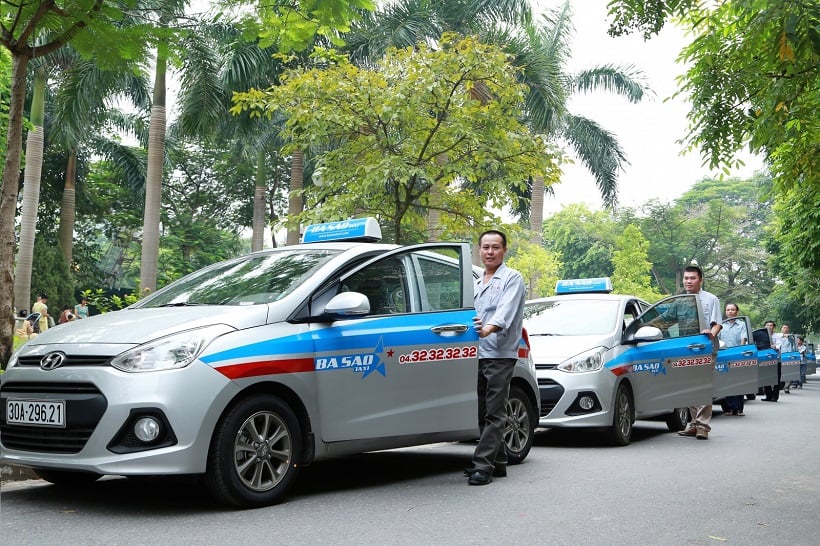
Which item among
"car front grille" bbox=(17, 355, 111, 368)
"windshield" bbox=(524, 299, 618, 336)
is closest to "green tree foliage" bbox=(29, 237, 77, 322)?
"windshield" bbox=(524, 299, 618, 336)

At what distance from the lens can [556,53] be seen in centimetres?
3338

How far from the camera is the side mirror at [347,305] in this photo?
20.8 ft

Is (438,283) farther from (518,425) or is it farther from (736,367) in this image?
(736,367)

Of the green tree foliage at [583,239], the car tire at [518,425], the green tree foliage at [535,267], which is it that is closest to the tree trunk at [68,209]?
the green tree foliage at [535,267]

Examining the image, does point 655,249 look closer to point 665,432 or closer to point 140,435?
point 665,432

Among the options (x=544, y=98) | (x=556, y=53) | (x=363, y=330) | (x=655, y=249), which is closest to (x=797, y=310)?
(x=655, y=249)

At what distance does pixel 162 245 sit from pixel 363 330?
37.9 meters

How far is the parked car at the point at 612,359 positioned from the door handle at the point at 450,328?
2815 millimetres

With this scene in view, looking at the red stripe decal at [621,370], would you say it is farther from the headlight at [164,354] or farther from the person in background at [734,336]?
the person in background at [734,336]

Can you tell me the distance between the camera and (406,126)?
1541 centimetres

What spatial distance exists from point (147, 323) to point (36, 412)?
0.83 m

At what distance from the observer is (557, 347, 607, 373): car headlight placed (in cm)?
997

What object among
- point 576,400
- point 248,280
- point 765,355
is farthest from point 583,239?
point 248,280

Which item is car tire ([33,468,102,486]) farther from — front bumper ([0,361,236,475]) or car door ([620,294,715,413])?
car door ([620,294,715,413])
